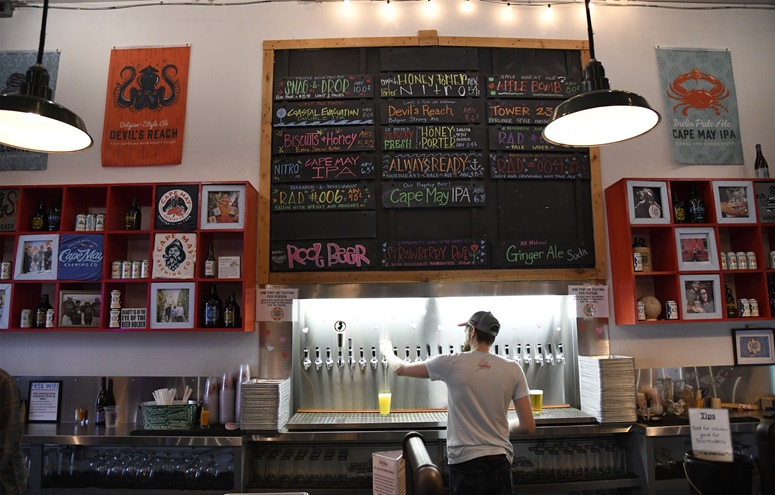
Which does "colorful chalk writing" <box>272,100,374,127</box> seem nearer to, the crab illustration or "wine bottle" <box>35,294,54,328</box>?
"wine bottle" <box>35,294,54,328</box>

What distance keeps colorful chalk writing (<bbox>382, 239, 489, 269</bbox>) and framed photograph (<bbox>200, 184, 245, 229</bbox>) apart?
3.59ft

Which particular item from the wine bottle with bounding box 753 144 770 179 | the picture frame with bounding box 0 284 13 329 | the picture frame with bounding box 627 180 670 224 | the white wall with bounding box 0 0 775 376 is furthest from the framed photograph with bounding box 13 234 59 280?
the wine bottle with bounding box 753 144 770 179

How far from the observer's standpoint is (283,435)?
10.5ft

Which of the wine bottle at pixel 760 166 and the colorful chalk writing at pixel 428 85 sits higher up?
the colorful chalk writing at pixel 428 85

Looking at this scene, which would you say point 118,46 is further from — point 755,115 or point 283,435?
point 755,115

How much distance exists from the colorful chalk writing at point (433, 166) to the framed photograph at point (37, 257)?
2439mm

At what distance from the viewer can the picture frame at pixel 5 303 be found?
11.4ft

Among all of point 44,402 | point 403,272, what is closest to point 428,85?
point 403,272

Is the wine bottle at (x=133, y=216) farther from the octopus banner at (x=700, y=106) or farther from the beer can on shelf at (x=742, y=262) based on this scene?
the beer can on shelf at (x=742, y=262)

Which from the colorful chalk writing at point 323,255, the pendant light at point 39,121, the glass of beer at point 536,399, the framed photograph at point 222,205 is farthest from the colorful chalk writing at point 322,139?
the glass of beer at point 536,399

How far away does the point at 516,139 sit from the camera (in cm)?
394

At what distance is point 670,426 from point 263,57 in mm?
4008

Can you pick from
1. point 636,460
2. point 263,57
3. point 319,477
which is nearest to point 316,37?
point 263,57

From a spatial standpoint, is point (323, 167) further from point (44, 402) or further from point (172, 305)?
point (44, 402)
